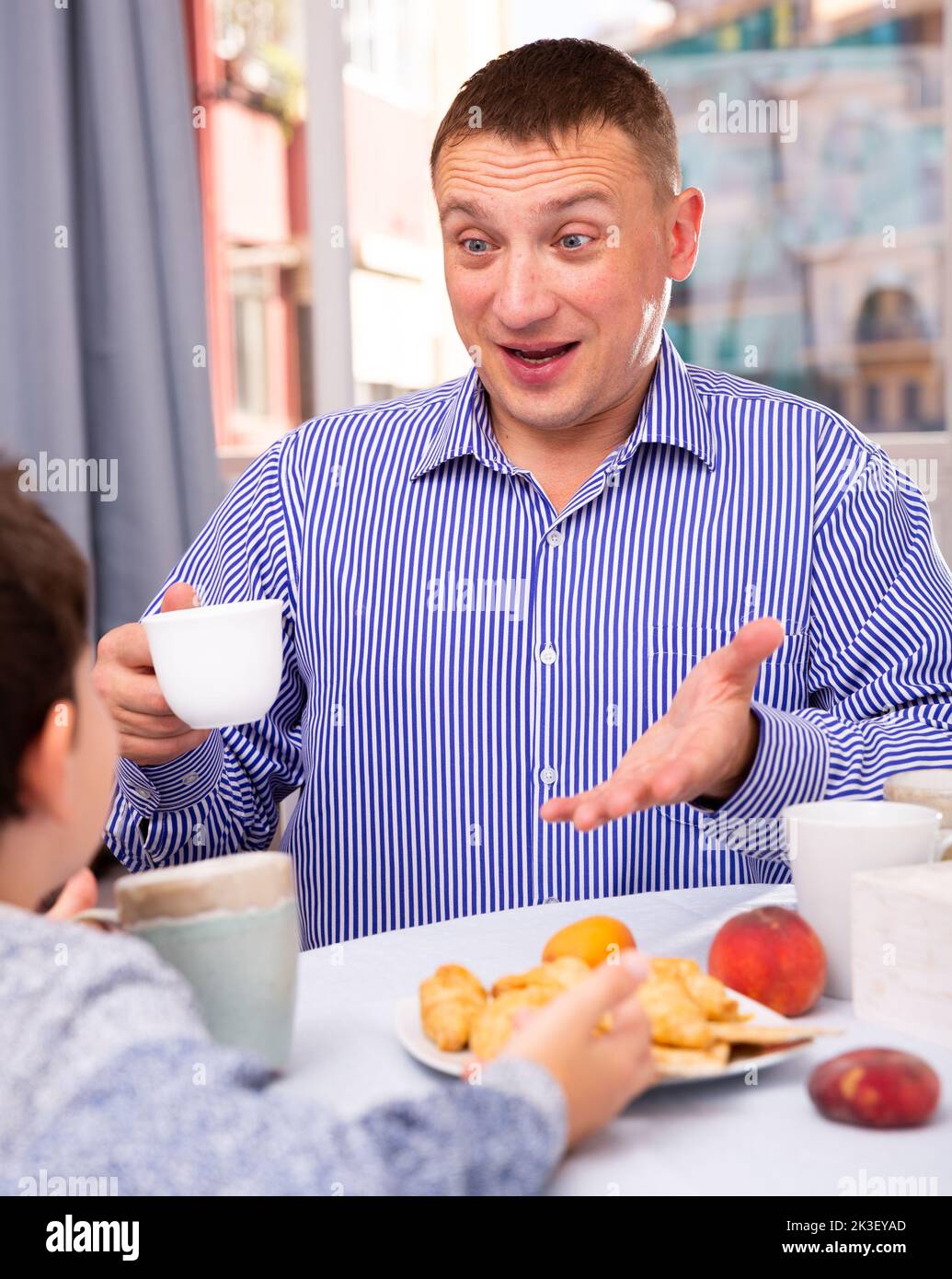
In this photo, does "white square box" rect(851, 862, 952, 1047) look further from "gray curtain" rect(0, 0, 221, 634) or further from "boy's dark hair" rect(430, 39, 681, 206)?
"gray curtain" rect(0, 0, 221, 634)

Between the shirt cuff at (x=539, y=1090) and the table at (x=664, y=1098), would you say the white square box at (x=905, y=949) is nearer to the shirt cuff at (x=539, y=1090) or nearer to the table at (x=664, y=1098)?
the table at (x=664, y=1098)

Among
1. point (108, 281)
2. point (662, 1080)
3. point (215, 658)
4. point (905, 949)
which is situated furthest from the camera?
point (108, 281)

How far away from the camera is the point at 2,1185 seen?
0.63 meters

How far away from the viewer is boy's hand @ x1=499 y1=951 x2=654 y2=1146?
68 cm

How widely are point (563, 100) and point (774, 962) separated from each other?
979mm

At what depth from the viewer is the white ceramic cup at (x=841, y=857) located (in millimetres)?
945

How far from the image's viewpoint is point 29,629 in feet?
2.41

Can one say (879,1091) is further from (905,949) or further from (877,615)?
(877,615)

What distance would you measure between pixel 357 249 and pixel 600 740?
193 cm

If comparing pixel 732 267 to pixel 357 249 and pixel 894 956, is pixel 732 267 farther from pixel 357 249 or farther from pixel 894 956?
pixel 894 956

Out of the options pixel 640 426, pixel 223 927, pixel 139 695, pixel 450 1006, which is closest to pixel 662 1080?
pixel 450 1006

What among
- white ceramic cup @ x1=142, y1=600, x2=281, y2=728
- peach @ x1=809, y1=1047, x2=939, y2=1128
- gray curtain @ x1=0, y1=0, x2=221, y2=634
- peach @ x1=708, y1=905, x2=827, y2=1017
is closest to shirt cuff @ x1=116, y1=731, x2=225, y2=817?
white ceramic cup @ x1=142, y1=600, x2=281, y2=728

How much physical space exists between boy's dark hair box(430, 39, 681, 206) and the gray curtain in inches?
54.5
